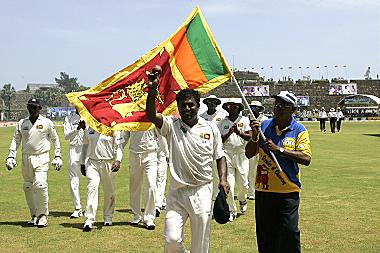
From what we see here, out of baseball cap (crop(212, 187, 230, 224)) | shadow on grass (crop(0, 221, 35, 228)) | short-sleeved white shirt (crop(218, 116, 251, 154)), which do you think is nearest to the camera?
baseball cap (crop(212, 187, 230, 224))

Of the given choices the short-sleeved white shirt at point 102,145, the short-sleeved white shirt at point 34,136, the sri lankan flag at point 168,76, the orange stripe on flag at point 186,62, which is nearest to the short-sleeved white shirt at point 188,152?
the sri lankan flag at point 168,76

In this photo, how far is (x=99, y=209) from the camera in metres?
11.5

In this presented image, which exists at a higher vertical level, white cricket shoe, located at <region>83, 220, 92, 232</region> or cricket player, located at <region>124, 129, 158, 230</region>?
cricket player, located at <region>124, 129, 158, 230</region>

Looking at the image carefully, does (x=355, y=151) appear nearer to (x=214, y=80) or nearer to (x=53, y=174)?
(x=53, y=174)

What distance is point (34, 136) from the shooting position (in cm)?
996

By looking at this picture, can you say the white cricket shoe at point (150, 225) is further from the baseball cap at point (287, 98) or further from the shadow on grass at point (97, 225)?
the baseball cap at point (287, 98)

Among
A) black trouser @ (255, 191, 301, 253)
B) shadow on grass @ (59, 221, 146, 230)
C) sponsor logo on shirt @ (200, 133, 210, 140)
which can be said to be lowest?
shadow on grass @ (59, 221, 146, 230)

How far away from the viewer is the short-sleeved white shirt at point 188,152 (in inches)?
241

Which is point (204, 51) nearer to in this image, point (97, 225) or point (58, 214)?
point (97, 225)

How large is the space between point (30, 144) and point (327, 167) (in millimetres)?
10858

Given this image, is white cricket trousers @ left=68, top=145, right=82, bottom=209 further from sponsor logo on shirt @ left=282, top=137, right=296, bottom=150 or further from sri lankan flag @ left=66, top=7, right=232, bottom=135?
sponsor logo on shirt @ left=282, top=137, right=296, bottom=150

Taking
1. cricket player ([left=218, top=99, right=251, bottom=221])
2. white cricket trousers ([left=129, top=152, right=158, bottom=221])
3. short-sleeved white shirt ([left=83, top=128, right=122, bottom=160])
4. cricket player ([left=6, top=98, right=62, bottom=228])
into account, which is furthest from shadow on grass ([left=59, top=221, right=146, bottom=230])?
cricket player ([left=218, top=99, right=251, bottom=221])

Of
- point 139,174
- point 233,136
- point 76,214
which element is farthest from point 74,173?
point 233,136

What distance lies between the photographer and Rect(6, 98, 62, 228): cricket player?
32.3 feet
